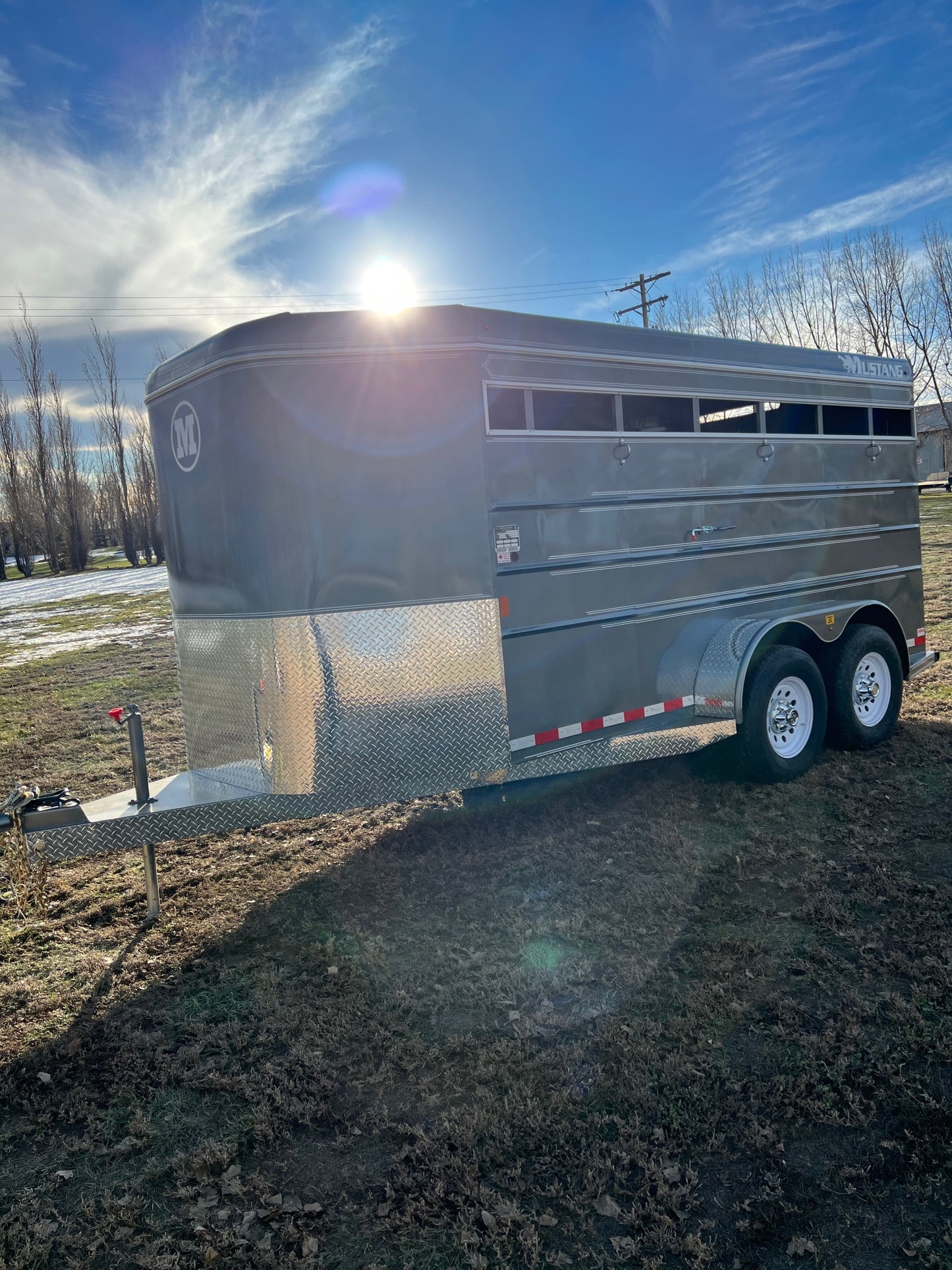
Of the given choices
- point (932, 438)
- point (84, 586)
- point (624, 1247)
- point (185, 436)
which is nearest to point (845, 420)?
point (185, 436)

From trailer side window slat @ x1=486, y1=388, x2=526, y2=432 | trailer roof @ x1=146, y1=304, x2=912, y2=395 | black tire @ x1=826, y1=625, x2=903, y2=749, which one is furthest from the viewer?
black tire @ x1=826, y1=625, x2=903, y2=749

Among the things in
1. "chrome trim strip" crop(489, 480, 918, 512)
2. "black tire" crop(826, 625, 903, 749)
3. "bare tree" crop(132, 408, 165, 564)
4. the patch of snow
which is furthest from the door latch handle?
"bare tree" crop(132, 408, 165, 564)

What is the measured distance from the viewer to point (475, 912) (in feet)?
13.8

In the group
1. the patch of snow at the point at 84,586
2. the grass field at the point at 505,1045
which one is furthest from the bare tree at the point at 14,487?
the grass field at the point at 505,1045

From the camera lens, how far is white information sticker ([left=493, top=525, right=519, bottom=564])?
4.38m

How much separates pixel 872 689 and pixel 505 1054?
4.36 metres

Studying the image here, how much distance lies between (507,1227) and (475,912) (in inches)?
74.4

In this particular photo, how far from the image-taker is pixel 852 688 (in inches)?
235

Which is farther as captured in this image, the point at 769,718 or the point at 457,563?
the point at 769,718

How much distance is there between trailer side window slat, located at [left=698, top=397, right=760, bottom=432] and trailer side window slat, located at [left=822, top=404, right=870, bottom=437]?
2.77ft

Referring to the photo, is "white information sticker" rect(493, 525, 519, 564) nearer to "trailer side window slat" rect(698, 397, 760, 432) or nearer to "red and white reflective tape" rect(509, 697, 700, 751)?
"red and white reflective tape" rect(509, 697, 700, 751)

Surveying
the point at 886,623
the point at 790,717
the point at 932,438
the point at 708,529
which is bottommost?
the point at 790,717

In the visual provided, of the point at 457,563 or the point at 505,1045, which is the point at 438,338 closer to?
the point at 457,563

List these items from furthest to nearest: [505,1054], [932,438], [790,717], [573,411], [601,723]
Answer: [932,438] → [790,717] → [601,723] → [573,411] → [505,1054]
